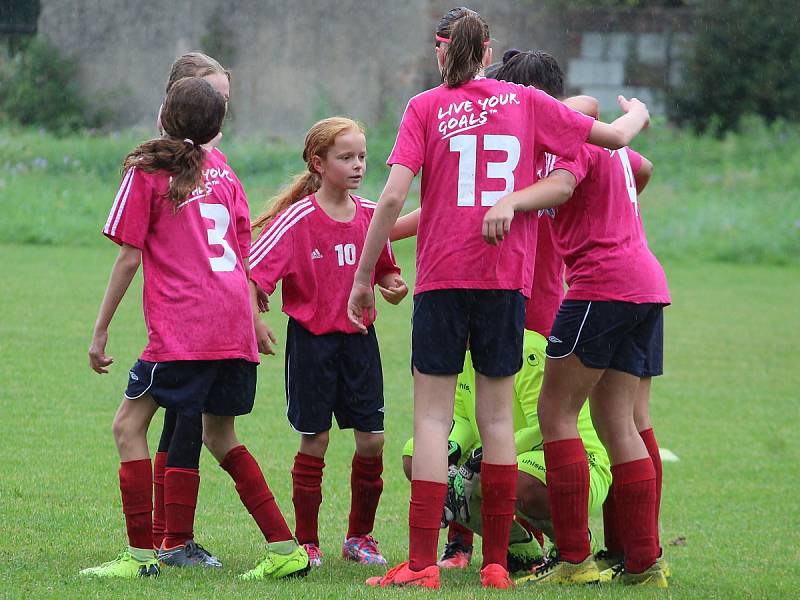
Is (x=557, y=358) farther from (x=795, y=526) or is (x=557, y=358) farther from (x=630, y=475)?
(x=795, y=526)

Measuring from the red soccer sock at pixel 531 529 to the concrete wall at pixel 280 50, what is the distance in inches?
730

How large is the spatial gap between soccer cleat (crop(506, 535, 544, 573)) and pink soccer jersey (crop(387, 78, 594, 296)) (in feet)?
3.76

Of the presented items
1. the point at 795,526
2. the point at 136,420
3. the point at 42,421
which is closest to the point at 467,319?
the point at 136,420

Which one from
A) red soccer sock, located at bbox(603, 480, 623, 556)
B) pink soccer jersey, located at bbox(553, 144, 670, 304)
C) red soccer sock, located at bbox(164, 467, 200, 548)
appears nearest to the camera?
pink soccer jersey, located at bbox(553, 144, 670, 304)

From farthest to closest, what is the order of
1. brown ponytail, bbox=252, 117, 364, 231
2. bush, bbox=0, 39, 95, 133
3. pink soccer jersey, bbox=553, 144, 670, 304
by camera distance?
1. bush, bbox=0, 39, 95, 133
2. brown ponytail, bbox=252, 117, 364, 231
3. pink soccer jersey, bbox=553, 144, 670, 304

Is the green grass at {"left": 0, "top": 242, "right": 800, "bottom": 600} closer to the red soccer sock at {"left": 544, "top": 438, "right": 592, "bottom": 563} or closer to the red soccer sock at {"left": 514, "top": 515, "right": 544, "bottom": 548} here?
the red soccer sock at {"left": 544, "top": 438, "right": 592, "bottom": 563}

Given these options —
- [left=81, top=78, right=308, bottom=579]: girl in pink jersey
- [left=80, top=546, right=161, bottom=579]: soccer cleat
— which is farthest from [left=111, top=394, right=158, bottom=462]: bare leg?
[left=80, top=546, right=161, bottom=579]: soccer cleat

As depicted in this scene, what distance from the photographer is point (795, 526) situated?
6.20 meters

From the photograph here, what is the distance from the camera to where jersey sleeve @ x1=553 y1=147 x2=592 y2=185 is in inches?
167

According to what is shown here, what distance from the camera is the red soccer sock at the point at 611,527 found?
4746 mm

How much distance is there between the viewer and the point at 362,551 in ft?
16.0

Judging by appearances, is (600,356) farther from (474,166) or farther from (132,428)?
(132,428)

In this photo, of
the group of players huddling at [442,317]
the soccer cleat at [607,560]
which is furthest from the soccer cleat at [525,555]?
the soccer cleat at [607,560]

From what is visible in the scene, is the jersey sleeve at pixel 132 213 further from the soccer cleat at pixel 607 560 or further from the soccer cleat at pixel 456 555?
the soccer cleat at pixel 607 560
